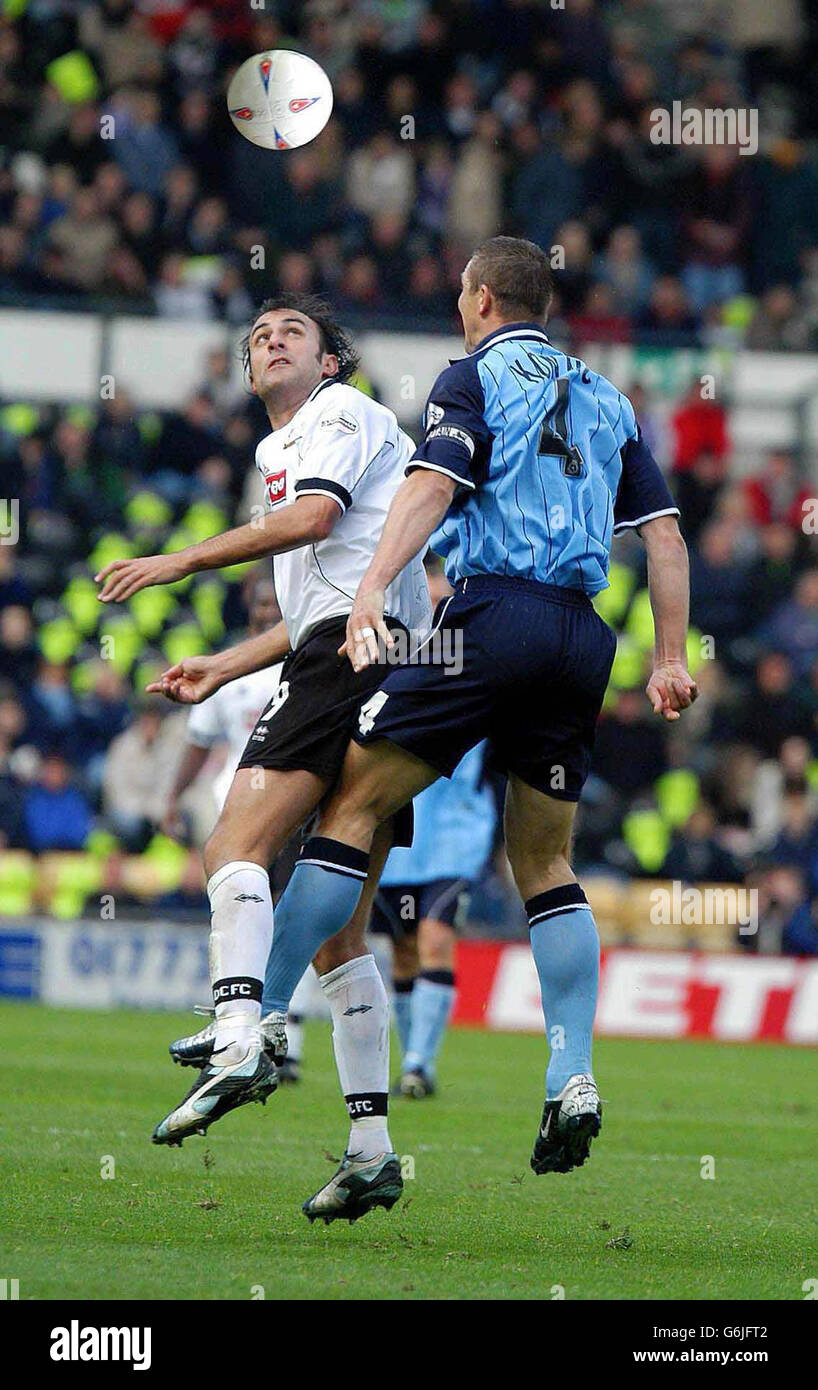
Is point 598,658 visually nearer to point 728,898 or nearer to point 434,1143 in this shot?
point 434,1143

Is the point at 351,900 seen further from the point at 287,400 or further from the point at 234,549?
the point at 287,400

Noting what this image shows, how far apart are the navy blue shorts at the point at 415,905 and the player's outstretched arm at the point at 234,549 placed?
5137 millimetres

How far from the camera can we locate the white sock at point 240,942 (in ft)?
18.2

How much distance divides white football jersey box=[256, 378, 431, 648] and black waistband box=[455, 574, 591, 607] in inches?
10.9

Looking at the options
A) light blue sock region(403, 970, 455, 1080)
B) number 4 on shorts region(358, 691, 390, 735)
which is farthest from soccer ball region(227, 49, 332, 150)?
light blue sock region(403, 970, 455, 1080)

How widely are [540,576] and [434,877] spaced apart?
5512 millimetres

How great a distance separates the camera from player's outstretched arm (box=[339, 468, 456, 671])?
5.24 metres

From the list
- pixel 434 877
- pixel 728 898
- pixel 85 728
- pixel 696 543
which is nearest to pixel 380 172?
pixel 696 543

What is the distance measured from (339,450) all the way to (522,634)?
2.63 ft

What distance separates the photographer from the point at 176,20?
2009 cm

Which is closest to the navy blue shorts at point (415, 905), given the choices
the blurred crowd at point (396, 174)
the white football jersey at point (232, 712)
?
the white football jersey at point (232, 712)

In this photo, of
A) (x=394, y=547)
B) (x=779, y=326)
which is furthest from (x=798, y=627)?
(x=394, y=547)

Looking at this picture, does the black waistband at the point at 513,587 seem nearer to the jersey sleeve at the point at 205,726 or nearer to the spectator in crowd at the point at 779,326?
the jersey sleeve at the point at 205,726

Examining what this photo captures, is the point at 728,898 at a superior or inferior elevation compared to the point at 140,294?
inferior
